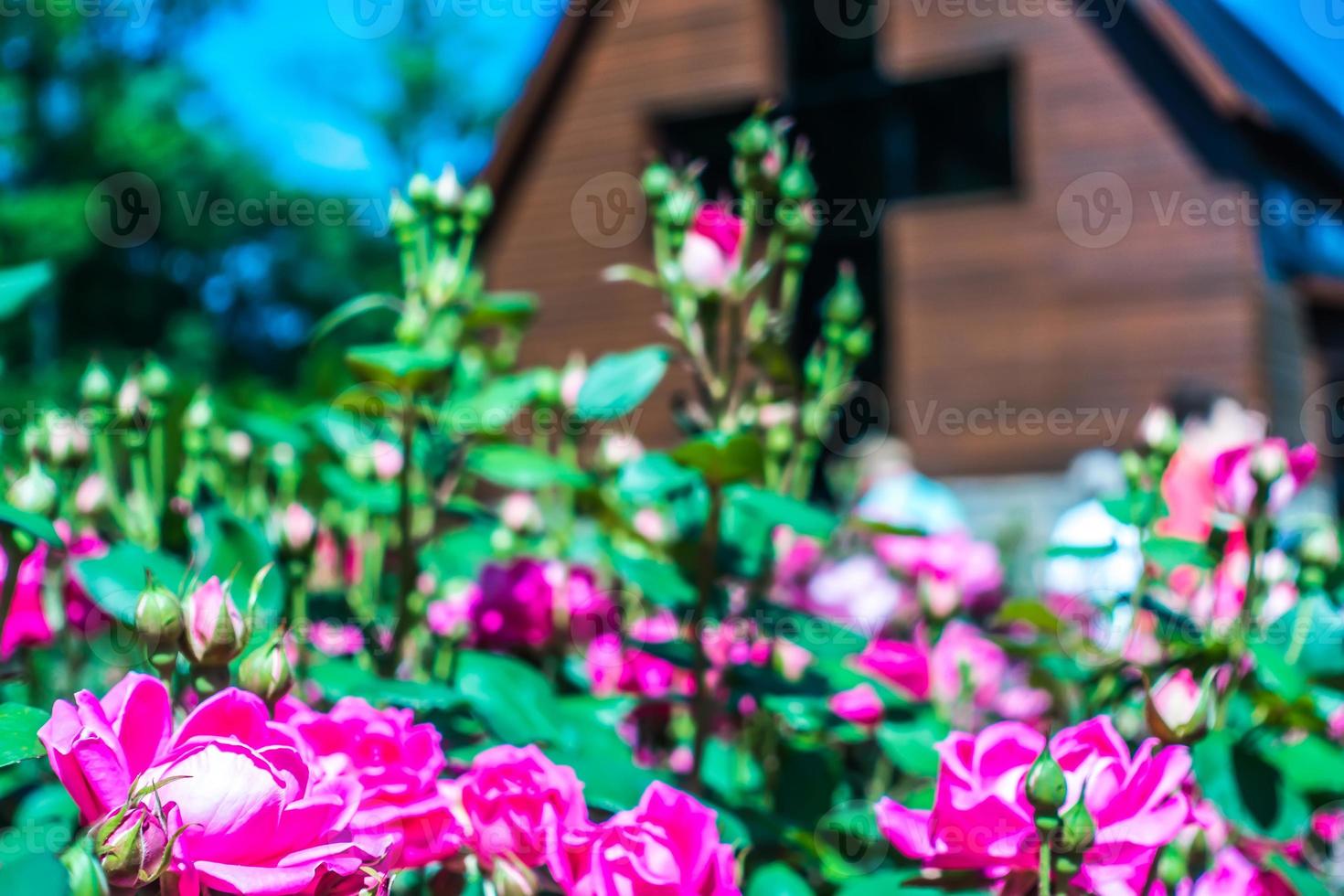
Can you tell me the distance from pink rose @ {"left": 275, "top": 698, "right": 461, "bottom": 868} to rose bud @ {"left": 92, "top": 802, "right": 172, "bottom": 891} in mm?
157

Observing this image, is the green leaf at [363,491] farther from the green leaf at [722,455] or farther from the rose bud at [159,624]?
the rose bud at [159,624]

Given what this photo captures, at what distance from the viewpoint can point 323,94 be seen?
84.9ft

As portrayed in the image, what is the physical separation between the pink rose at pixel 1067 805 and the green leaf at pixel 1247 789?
7.3 inches

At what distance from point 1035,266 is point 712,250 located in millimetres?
7705

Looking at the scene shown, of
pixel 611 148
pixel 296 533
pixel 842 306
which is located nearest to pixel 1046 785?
pixel 296 533

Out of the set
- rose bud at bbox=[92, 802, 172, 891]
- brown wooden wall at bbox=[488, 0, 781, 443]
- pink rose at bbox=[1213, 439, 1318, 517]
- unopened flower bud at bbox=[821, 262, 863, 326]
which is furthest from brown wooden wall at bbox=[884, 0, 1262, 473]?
rose bud at bbox=[92, 802, 172, 891]

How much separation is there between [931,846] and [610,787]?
22 centimetres

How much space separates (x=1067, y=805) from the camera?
80 cm

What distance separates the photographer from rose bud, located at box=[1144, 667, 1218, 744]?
2.90ft

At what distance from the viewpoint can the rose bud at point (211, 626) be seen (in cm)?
75

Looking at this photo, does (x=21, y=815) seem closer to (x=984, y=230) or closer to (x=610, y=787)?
(x=610, y=787)

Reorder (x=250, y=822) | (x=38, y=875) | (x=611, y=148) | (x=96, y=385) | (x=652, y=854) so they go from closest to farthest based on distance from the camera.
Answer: (x=38, y=875)
(x=250, y=822)
(x=652, y=854)
(x=96, y=385)
(x=611, y=148)

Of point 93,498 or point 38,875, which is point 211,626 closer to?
point 38,875

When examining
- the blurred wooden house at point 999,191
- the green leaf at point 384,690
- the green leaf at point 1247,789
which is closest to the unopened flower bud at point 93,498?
the green leaf at point 384,690
